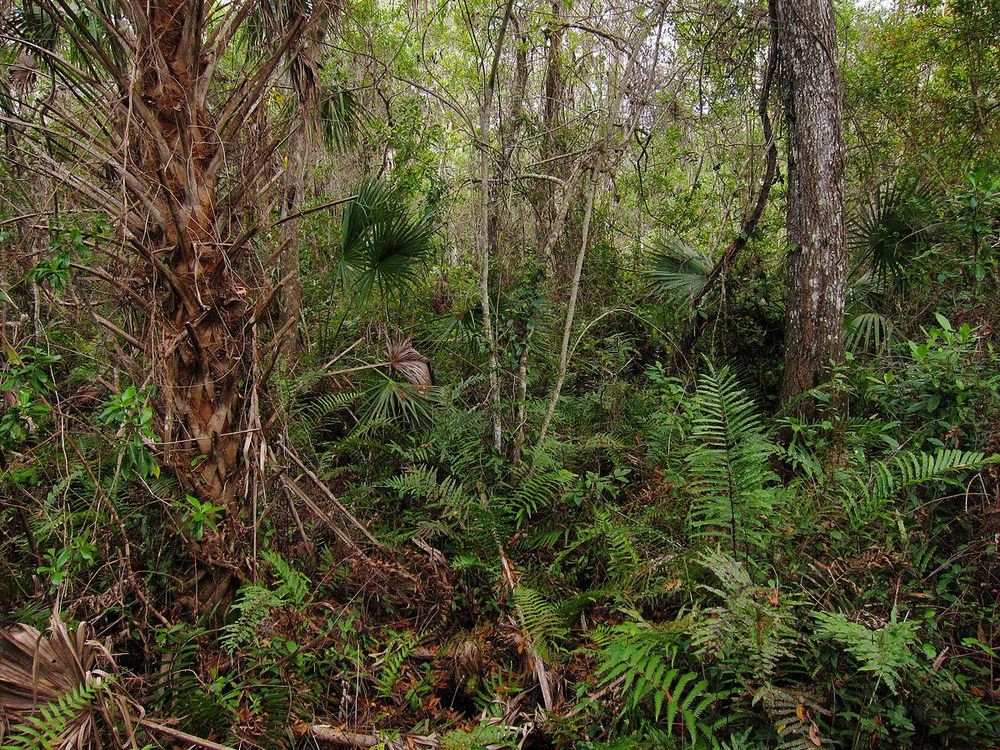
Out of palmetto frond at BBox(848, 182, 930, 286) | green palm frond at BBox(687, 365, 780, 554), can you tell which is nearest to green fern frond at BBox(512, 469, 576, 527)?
green palm frond at BBox(687, 365, 780, 554)

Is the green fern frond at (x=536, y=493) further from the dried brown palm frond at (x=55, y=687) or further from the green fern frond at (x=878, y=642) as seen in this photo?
the dried brown palm frond at (x=55, y=687)

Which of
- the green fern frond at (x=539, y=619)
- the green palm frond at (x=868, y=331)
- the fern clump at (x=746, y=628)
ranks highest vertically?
the green palm frond at (x=868, y=331)

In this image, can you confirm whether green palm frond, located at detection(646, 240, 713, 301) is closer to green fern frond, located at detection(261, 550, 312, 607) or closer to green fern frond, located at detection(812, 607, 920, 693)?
green fern frond, located at detection(812, 607, 920, 693)

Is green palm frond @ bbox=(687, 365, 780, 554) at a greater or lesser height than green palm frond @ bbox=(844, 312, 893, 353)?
lesser

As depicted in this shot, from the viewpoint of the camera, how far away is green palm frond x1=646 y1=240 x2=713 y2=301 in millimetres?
5789

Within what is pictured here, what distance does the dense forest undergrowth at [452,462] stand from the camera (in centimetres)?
242

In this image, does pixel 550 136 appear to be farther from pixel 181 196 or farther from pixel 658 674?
pixel 658 674

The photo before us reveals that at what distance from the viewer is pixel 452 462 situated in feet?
14.2

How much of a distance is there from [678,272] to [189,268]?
175 inches

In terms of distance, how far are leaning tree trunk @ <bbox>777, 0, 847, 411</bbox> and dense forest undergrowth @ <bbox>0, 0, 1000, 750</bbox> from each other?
2cm

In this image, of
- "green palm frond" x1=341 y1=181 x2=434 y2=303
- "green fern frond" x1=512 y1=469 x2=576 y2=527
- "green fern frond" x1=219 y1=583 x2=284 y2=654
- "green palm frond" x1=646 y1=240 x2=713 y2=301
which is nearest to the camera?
"green fern frond" x1=219 y1=583 x2=284 y2=654

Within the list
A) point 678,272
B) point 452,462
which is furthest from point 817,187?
point 452,462

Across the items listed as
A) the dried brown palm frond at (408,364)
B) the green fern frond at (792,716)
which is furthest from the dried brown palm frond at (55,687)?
the dried brown palm frond at (408,364)

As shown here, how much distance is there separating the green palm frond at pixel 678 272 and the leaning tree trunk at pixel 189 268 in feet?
13.3
